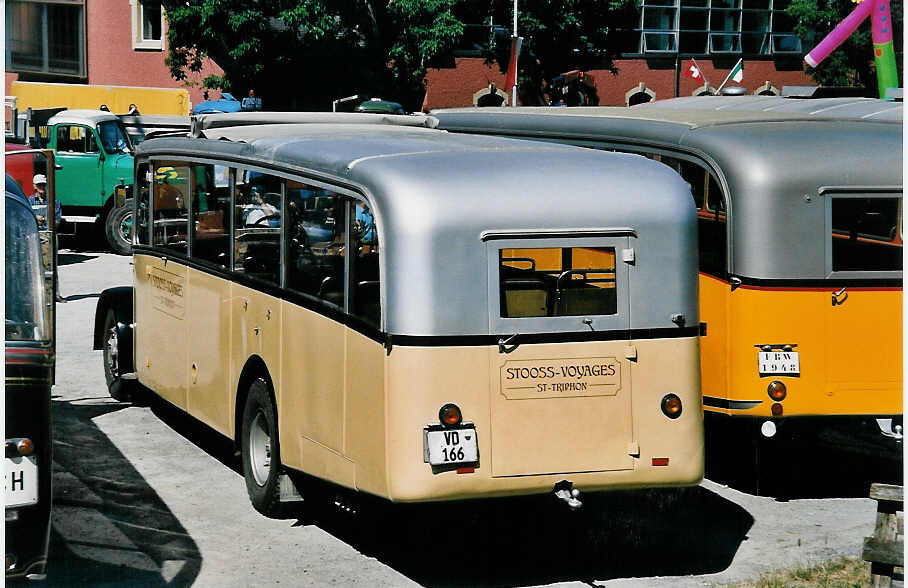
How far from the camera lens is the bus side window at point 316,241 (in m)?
8.64

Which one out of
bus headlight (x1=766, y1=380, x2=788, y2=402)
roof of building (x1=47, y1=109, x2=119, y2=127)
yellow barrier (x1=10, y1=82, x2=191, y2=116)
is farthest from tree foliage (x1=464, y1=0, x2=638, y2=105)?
bus headlight (x1=766, y1=380, x2=788, y2=402)

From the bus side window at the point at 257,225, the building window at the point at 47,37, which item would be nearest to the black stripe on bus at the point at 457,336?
the bus side window at the point at 257,225

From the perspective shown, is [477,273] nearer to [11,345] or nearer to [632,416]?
[632,416]

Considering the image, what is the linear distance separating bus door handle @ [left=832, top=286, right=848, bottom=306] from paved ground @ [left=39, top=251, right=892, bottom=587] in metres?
1.42

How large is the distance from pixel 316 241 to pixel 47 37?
43.4m

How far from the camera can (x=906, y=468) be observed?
7.28m

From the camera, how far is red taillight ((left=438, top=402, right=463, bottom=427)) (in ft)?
25.7

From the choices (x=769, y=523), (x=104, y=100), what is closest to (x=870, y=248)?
(x=769, y=523)

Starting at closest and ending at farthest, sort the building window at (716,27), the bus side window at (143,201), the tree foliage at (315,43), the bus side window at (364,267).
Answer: the bus side window at (364,267), the bus side window at (143,201), the tree foliage at (315,43), the building window at (716,27)

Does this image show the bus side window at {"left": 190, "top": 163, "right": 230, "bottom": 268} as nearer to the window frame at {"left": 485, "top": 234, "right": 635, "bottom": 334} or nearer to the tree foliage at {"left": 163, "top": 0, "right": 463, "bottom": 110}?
the window frame at {"left": 485, "top": 234, "right": 635, "bottom": 334}

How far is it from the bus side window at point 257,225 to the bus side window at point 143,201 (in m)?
2.41

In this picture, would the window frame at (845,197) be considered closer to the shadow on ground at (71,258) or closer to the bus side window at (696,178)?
the bus side window at (696,178)

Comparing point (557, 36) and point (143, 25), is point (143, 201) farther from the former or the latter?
point (143, 25)

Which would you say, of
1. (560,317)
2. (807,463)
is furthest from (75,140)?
(560,317)
